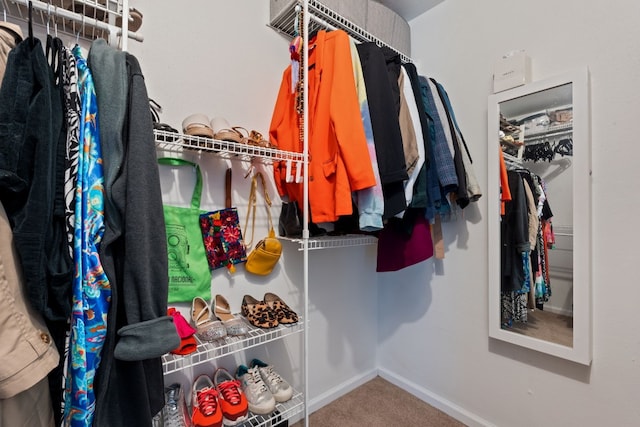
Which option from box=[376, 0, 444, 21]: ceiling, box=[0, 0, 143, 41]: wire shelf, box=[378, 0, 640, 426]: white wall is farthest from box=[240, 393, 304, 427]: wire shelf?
box=[376, 0, 444, 21]: ceiling

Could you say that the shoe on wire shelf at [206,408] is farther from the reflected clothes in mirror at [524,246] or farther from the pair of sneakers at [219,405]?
the reflected clothes in mirror at [524,246]

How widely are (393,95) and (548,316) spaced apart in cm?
120

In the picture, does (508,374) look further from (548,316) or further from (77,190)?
(77,190)

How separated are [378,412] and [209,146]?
1637mm

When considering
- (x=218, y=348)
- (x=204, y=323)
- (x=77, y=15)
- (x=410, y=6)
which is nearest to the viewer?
(x=77, y=15)

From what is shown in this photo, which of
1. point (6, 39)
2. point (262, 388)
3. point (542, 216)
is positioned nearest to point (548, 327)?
point (542, 216)

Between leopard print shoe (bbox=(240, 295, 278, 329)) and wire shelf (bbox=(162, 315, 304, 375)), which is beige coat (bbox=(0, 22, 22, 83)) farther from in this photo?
leopard print shoe (bbox=(240, 295, 278, 329))

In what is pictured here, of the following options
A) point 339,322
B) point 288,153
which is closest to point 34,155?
point 288,153

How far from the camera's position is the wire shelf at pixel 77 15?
76 cm

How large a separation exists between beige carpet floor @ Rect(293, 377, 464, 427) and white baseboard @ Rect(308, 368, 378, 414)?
2cm

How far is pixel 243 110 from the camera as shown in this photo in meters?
1.33

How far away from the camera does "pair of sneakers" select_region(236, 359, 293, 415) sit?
105 cm

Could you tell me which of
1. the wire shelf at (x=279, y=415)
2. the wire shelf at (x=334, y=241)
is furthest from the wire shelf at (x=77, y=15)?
the wire shelf at (x=279, y=415)

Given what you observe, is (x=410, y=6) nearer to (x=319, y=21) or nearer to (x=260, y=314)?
(x=319, y=21)
